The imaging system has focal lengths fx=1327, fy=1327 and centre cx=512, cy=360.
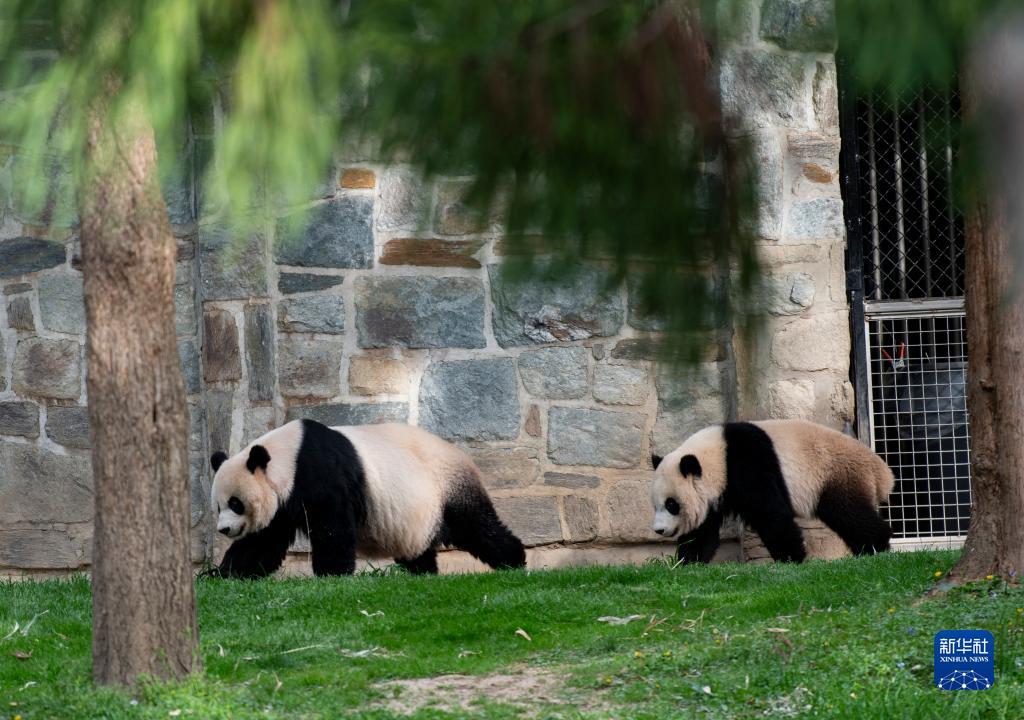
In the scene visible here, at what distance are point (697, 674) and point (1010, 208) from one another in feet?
11.0

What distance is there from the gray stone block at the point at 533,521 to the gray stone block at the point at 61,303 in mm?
2939

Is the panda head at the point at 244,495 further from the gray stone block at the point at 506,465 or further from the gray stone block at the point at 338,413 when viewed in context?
the gray stone block at the point at 506,465

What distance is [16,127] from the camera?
2035 mm

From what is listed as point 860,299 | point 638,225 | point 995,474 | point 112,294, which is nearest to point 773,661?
point 995,474

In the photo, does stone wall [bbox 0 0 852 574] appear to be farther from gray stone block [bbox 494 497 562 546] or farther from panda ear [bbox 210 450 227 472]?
panda ear [bbox 210 450 227 472]

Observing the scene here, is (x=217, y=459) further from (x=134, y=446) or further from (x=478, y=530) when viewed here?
(x=134, y=446)

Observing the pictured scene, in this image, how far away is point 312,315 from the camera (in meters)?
8.16

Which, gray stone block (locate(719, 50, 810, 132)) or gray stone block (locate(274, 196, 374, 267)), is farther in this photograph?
gray stone block (locate(274, 196, 374, 267))

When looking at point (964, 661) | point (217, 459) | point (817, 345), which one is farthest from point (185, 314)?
point (964, 661)

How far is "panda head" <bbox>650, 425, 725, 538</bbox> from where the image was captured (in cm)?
799

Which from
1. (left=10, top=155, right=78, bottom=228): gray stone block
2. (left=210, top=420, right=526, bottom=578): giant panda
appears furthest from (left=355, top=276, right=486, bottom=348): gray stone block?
(left=10, top=155, right=78, bottom=228): gray stone block

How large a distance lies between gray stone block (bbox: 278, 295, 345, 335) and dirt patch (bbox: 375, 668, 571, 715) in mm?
3587

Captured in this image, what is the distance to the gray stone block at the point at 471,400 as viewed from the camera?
27.1 feet

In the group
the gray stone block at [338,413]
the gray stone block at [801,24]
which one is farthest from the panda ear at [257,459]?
the gray stone block at [801,24]
